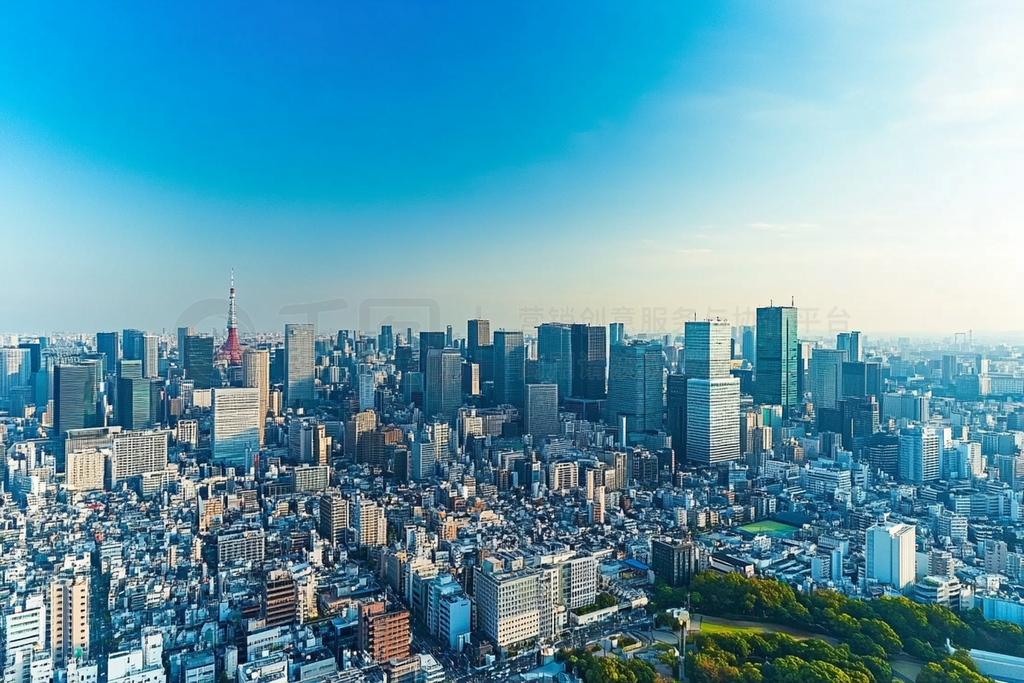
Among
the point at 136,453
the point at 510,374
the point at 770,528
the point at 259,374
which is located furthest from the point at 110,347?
the point at 770,528

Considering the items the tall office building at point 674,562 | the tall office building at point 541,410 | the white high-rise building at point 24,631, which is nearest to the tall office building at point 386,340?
the tall office building at point 541,410

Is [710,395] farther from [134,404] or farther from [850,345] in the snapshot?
[134,404]

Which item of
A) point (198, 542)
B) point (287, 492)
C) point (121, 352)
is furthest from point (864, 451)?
point (121, 352)

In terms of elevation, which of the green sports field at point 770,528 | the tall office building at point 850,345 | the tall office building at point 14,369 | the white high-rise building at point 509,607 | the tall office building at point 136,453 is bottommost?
the green sports field at point 770,528

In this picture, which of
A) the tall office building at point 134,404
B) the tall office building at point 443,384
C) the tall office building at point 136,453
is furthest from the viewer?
the tall office building at point 443,384

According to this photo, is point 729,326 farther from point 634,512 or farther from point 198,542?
point 198,542

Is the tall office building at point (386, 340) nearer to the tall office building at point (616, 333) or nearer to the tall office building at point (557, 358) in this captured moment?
the tall office building at point (557, 358)
